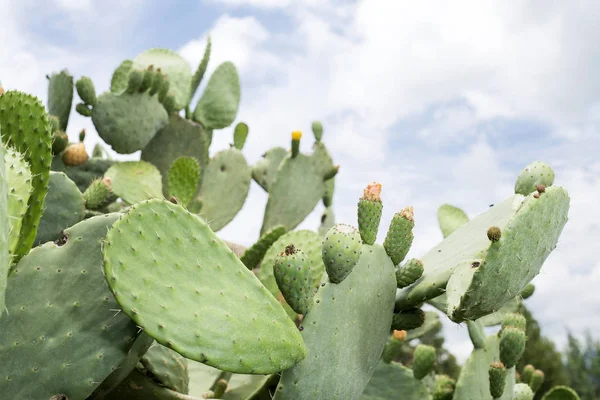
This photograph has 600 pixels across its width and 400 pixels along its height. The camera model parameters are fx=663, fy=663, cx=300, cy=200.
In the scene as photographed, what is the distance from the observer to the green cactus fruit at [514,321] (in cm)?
276

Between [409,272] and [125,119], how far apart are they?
2.03 meters

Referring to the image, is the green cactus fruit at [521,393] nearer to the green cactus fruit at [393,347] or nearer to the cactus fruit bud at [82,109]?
the green cactus fruit at [393,347]

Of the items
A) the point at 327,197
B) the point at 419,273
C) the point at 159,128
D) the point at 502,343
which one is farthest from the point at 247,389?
the point at 327,197

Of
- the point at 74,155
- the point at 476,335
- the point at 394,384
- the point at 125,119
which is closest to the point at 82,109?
the point at 125,119

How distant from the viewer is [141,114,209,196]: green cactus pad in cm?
385

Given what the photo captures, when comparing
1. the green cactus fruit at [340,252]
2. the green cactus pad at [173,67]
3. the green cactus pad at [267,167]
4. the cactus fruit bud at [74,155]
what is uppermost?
the green cactus pad at [173,67]

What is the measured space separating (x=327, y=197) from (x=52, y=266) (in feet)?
9.62

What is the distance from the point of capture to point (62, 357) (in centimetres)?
167

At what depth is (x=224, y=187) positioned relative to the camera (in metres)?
3.95

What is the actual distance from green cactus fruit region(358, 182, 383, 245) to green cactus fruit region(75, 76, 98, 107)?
6.49 feet

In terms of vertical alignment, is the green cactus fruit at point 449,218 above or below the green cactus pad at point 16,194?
above

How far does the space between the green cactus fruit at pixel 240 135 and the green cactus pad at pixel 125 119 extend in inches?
27.1

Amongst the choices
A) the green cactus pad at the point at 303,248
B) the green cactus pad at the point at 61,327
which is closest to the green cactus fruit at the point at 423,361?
the green cactus pad at the point at 303,248

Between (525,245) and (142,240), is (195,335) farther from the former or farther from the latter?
(525,245)
